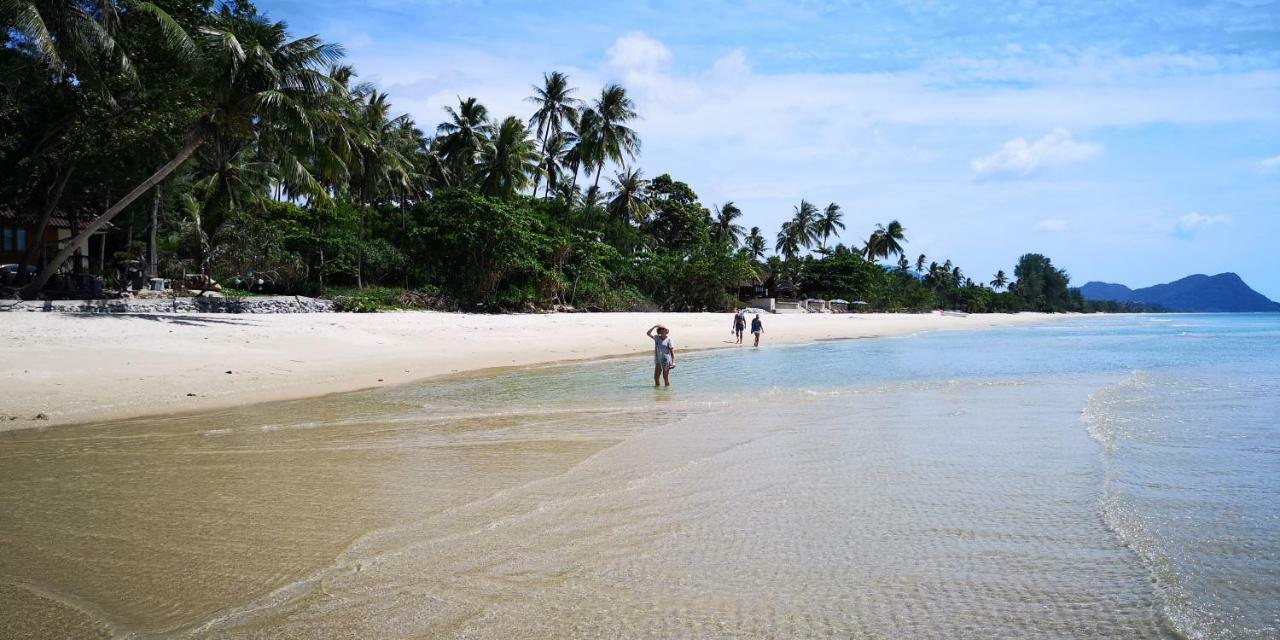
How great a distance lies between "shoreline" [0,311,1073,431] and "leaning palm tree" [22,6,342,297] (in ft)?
16.5

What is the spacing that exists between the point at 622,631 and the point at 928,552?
2.20m

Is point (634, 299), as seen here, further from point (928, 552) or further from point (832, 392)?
point (928, 552)

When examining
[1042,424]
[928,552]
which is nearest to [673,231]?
[1042,424]

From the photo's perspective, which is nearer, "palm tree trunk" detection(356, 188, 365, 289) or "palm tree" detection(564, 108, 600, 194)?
"palm tree trunk" detection(356, 188, 365, 289)

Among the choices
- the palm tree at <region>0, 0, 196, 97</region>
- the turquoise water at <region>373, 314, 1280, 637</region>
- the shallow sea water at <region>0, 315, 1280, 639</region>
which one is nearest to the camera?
the shallow sea water at <region>0, 315, 1280, 639</region>

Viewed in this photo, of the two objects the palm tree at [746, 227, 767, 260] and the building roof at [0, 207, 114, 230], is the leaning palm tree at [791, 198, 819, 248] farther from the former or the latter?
the building roof at [0, 207, 114, 230]

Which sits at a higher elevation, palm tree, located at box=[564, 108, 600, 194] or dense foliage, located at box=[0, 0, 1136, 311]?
palm tree, located at box=[564, 108, 600, 194]

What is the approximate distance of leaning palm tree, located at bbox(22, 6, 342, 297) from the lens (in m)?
19.0

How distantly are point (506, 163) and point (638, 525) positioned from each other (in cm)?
3578

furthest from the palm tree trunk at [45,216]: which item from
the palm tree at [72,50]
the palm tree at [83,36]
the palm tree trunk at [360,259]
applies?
the palm tree trunk at [360,259]

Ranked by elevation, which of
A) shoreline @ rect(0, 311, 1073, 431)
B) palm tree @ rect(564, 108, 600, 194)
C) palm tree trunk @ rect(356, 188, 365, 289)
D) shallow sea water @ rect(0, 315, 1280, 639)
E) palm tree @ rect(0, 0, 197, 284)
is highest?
palm tree @ rect(564, 108, 600, 194)

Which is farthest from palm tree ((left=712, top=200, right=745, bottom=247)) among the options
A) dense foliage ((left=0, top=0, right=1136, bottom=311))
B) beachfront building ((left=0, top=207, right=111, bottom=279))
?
beachfront building ((left=0, top=207, right=111, bottom=279))

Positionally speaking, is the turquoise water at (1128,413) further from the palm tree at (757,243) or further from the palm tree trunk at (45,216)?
the palm tree at (757,243)

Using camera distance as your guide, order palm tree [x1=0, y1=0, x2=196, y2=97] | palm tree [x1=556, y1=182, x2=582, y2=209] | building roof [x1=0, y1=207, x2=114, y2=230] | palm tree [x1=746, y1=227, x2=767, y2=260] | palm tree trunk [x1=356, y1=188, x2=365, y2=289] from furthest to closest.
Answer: palm tree [x1=746, y1=227, x2=767, y2=260] → palm tree [x1=556, y1=182, x2=582, y2=209] → palm tree trunk [x1=356, y1=188, x2=365, y2=289] → building roof [x1=0, y1=207, x2=114, y2=230] → palm tree [x1=0, y1=0, x2=196, y2=97]
